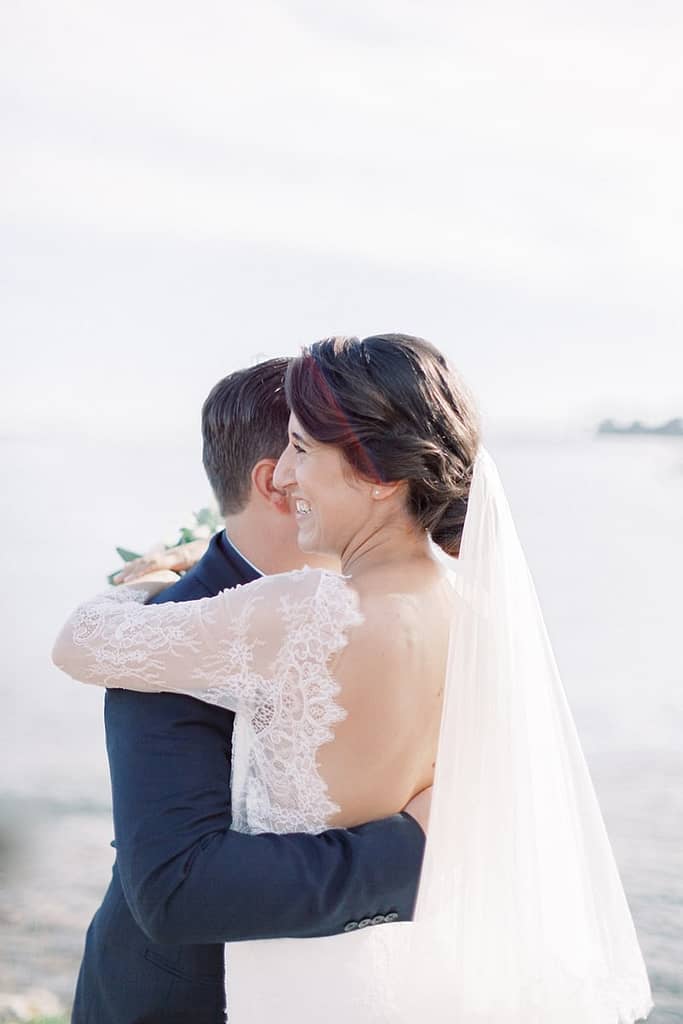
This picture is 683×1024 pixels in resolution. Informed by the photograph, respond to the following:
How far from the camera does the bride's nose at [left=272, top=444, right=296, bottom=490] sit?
6.47 ft

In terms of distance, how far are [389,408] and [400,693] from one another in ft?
1.36

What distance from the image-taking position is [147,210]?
1506cm

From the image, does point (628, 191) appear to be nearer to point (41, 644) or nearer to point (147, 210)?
point (147, 210)

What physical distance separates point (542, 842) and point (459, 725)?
0.27m

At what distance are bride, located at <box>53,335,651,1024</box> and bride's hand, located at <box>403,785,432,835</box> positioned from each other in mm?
15

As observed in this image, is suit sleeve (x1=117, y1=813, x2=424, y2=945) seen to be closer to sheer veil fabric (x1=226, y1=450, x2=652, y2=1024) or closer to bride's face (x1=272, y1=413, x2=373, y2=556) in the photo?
sheer veil fabric (x1=226, y1=450, x2=652, y2=1024)

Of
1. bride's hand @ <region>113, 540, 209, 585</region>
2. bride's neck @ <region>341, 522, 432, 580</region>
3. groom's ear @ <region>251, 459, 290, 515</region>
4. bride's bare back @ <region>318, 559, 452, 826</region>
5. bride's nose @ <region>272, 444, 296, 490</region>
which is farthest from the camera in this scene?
bride's hand @ <region>113, 540, 209, 585</region>

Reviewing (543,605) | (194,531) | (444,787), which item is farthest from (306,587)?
(543,605)

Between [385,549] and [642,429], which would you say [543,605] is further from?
[385,549]

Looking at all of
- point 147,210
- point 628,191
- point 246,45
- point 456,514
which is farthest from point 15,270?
point 456,514

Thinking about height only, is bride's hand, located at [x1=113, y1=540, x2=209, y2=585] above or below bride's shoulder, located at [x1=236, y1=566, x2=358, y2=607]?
below

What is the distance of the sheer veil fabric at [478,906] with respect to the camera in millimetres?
1872

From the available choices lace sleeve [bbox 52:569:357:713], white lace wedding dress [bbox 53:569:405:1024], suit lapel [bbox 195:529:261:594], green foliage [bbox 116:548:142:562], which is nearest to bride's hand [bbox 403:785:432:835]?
white lace wedding dress [bbox 53:569:405:1024]

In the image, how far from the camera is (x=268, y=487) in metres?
2.09
